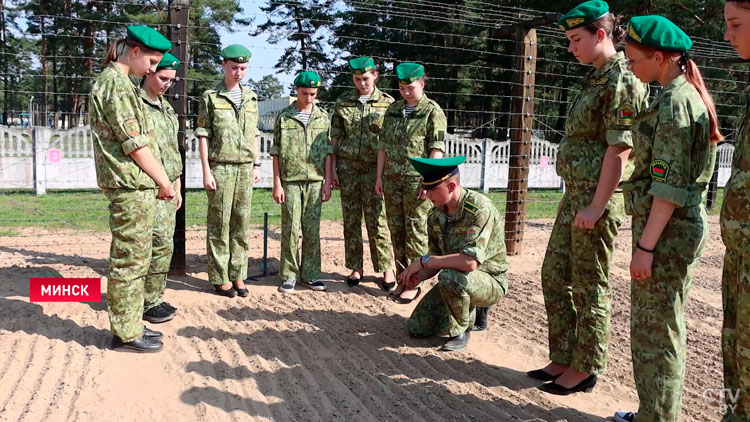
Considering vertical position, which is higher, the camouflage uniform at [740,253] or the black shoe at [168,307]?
the camouflage uniform at [740,253]

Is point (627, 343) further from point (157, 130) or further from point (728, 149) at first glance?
point (728, 149)

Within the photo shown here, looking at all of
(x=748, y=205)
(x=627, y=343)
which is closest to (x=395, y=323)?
(x=627, y=343)

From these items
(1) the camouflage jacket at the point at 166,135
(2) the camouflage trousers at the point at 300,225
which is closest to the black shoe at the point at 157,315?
(1) the camouflage jacket at the point at 166,135

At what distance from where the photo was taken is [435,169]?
3.52m

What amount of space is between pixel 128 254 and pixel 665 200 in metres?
2.93

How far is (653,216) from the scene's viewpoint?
94.2 inches

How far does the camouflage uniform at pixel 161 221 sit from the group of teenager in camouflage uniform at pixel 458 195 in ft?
0.04

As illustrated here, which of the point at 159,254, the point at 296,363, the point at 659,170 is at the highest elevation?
the point at 659,170

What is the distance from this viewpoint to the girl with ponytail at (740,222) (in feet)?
6.38

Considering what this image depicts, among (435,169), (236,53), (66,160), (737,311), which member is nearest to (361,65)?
(236,53)

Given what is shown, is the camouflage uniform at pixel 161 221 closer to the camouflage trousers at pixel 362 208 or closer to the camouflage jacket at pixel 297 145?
the camouflage jacket at pixel 297 145

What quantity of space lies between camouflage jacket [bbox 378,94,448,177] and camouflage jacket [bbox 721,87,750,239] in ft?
9.77

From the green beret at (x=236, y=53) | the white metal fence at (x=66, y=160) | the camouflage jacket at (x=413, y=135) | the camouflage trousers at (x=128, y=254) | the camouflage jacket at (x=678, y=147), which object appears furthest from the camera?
the white metal fence at (x=66, y=160)

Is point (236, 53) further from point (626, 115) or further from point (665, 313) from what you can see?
point (665, 313)
